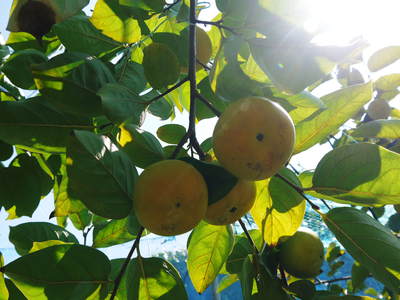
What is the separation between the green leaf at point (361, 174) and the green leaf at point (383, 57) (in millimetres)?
1237

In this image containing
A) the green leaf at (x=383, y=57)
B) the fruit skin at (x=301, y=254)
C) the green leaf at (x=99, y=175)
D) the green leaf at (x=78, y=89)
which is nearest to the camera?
the green leaf at (x=99, y=175)

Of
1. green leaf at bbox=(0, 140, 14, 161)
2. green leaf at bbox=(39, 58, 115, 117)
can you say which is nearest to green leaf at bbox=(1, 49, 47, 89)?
green leaf at bbox=(0, 140, 14, 161)

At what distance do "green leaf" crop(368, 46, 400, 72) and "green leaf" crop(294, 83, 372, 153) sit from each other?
117 cm

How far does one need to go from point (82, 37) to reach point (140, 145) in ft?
1.47

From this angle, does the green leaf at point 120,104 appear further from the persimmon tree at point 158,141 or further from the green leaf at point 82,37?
the green leaf at point 82,37

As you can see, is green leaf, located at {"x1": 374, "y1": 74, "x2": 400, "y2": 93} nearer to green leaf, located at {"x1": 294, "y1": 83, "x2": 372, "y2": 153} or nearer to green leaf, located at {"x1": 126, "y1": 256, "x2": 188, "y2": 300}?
green leaf, located at {"x1": 294, "y1": 83, "x2": 372, "y2": 153}

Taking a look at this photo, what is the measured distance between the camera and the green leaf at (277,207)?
0.88m

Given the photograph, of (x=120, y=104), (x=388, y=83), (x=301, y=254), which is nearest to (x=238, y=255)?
(x=301, y=254)

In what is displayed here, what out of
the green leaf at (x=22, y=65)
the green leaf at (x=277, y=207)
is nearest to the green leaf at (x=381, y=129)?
the green leaf at (x=277, y=207)

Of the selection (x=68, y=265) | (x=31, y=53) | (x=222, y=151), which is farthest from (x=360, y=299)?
(x=31, y=53)

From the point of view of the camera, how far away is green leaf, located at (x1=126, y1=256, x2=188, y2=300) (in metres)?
0.83

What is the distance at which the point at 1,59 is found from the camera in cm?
124

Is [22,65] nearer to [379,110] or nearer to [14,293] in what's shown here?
[14,293]

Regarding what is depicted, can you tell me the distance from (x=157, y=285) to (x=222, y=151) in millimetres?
390
